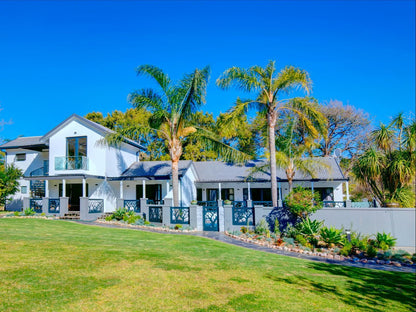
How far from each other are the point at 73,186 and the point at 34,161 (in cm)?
517

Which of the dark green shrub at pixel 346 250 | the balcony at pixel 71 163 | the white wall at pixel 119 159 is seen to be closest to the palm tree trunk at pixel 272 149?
the dark green shrub at pixel 346 250

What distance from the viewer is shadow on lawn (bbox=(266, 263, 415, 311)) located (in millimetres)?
6332

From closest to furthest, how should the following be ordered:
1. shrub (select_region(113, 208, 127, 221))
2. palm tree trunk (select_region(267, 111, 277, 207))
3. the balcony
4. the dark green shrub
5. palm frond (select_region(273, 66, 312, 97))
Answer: the dark green shrub
palm frond (select_region(273, 66, 312, 97))
palm tree trunk (select_region(267, 111, 277, 207))
shrub (select_region(113, 208, 127, 221))
the balcony

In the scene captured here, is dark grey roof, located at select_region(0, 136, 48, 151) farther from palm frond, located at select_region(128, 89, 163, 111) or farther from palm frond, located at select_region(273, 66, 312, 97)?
palm frond, located at select_region(273, 66, 312, 97)

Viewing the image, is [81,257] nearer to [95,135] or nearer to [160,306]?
[160,306]

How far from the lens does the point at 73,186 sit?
2486 cm

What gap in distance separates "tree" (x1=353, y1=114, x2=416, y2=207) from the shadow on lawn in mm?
9416

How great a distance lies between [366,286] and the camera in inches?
291

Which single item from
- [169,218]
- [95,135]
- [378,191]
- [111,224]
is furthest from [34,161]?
[378,191]

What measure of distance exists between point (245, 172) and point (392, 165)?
453 inches

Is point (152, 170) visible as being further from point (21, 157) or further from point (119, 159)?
point (21, 157)

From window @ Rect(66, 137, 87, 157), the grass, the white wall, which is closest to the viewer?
the grass

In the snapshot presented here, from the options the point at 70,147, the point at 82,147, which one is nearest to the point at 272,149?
the point at 82,147

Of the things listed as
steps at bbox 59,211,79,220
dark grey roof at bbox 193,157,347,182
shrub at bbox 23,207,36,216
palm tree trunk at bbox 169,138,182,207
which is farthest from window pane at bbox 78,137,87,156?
dark grey roof at bbox 193,157,347,182
